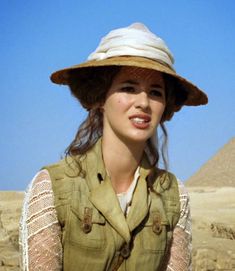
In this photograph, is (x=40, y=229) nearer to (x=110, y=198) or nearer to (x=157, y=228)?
(x=110, y=198)

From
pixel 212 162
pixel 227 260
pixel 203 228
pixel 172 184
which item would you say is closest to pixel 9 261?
pixel 227 260

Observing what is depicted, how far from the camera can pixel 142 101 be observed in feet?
8.38

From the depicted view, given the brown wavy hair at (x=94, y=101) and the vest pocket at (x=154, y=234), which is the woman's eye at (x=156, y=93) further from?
the vest pocket at (x=154, y=234)

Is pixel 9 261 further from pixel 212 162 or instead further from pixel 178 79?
pixel 212 162

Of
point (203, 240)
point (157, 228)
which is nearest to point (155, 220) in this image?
point (157, 228)

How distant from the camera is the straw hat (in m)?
2.58

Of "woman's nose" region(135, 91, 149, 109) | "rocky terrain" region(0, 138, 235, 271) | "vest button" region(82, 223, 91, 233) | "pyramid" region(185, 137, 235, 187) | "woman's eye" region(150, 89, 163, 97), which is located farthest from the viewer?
"pyramid" region(185, 137, 235, 187)

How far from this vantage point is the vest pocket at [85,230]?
8.01 feet

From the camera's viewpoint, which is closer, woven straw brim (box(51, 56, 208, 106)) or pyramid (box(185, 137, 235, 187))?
woven straw brim (box(51, 56, 208, 106))

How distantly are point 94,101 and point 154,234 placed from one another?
0.69 metres

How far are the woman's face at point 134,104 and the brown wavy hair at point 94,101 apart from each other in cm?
6

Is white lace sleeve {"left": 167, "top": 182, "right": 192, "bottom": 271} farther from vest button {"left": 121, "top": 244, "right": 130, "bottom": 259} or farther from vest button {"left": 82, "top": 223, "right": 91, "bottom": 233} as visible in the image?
vest button {"left": 82, "top": 223, "right": 91, "bottom": 233}

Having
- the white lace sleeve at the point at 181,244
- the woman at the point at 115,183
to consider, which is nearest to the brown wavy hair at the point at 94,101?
the woman at the point at 115,183

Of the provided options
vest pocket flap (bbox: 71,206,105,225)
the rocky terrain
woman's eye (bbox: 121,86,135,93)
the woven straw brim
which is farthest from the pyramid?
vest pocket flap (bbox: 71,206,105,225)
